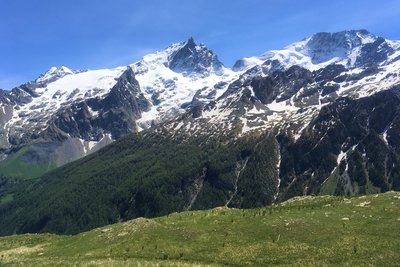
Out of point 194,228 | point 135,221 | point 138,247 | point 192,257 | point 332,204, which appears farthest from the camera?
point 332,204

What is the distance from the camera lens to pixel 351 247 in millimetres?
56312

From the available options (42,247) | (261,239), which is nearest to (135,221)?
(42,247)

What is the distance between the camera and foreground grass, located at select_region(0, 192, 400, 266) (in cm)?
5544

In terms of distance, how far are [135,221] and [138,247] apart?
34.2ft

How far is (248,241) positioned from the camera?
61656 millimetres

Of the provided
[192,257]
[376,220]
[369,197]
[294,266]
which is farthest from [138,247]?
[369,197]

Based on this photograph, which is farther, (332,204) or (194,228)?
(332,204)

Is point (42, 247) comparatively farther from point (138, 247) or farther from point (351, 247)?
point (351, 247)

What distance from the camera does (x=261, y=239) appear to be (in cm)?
6191

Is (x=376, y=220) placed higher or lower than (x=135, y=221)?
lower

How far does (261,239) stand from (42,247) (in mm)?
33130

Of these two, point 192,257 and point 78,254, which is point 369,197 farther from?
point 78,254

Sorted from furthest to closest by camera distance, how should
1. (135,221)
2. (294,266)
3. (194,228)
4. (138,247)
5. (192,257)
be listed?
(135,221), (194,228), (138,247), (192,257), (294,266)

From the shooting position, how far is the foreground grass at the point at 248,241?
55438mm
